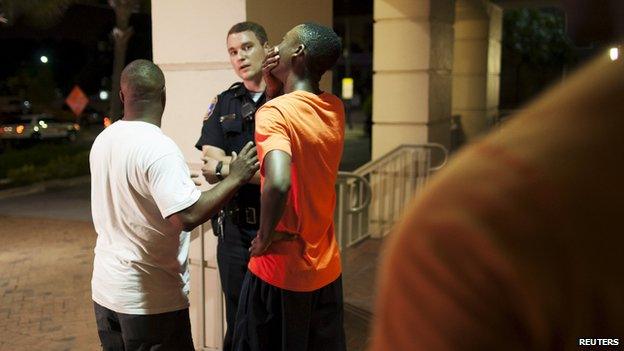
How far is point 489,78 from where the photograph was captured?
13.7 metres

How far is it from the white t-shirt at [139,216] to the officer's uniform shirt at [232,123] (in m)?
0.65

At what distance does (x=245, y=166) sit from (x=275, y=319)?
0.65 metres

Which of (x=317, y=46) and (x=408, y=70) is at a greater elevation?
(x=408, y=70)

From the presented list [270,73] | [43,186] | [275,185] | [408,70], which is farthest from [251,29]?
[43,186]

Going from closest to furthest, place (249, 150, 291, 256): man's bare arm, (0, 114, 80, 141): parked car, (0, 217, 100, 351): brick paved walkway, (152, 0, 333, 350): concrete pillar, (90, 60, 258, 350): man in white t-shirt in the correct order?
(249, 150, 291, 256): man's bare arm
(90, 60, 258, 350): man in white t-shirt
(152, 0, 333, 350): concrete pillar
(0, 217, 100, 351): brick paved walkway
(0, 114, 80, 141): parked car

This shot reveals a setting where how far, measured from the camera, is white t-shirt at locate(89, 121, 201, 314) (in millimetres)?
2705

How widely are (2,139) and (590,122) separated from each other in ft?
93.4

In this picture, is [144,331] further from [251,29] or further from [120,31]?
[120,31]

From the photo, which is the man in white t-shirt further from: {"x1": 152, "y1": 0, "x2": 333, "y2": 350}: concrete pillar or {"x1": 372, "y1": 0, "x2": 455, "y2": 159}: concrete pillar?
{"x1": 372, "y1": 0, "x2": 455, "y2": 159}: concrete pillar

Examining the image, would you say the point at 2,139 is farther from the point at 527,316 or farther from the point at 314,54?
the point at 527,316

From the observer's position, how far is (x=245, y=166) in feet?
9.49

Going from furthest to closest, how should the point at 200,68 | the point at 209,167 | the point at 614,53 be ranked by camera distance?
the point at 200,68 → the point at 209,167 → the point at 614,53

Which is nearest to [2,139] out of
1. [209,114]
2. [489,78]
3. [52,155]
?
[52,155]

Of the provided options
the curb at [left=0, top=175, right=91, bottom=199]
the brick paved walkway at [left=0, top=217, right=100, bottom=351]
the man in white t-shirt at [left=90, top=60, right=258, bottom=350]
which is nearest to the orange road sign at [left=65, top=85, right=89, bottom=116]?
the curb at [left=0, top=175, right=91, bottom=199]
